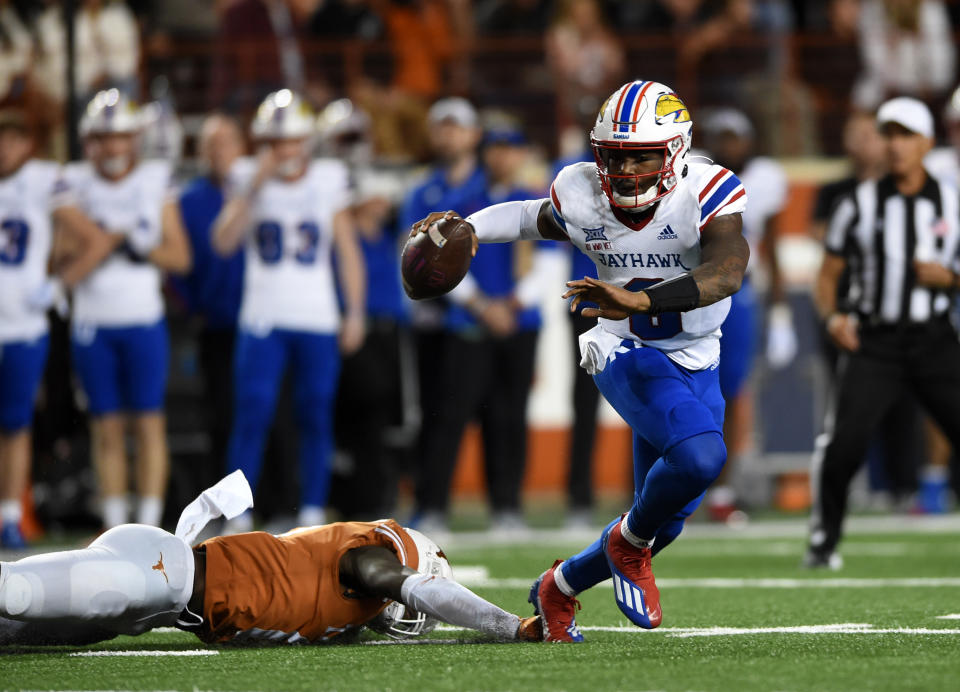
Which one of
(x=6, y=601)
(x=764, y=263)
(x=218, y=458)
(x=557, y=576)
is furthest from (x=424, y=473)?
(x=6, y=601)

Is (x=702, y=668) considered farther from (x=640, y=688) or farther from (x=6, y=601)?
(x=6, y=601)

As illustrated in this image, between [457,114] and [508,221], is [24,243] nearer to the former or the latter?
[457,114]

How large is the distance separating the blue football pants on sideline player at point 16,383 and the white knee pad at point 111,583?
4234 mm

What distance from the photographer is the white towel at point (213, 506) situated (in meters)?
4.40

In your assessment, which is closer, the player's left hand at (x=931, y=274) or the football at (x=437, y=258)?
the football at (x=437, y=258)

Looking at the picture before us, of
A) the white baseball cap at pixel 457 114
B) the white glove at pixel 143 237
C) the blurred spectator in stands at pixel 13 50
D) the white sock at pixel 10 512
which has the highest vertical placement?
the blurred spectator in stands at pixel 13 50

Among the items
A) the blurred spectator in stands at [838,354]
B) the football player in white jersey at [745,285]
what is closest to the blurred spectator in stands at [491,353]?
the football player in white jersey at [745,285]

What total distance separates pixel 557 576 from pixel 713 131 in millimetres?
5081

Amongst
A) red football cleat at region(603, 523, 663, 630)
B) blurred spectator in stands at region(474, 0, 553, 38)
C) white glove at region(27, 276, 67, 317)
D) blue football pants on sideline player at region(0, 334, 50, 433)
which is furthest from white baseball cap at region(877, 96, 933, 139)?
blurred spectator in stands at region(474, 0, 553, 38)

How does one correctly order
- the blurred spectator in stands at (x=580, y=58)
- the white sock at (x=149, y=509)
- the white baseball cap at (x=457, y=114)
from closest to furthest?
the white sock at (x=149, y=509)
the white baseball cap at (x=457, y=114)
the blurred spectator in stands at (x=580, y=58)

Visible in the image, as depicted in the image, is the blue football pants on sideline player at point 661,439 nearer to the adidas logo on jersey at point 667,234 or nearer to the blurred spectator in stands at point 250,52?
the adidas logo on jersey at point 667,234

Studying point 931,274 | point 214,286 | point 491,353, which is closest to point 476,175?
point 491,353

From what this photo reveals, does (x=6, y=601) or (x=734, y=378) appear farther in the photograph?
(x=734, y=378)

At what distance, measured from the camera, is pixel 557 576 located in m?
4.65
